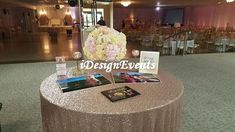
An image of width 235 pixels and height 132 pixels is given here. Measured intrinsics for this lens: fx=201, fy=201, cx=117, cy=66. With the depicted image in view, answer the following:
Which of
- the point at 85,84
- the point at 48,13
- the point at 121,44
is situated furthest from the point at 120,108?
the point at 48,13

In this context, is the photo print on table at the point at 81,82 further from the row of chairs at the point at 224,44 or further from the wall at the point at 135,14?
the wall at the point at 135,14

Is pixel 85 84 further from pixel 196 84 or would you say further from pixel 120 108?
pixel 196 84

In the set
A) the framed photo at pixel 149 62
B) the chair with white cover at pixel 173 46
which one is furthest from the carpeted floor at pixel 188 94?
the chair with white cover at pixel 173 46

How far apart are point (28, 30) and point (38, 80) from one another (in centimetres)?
1641

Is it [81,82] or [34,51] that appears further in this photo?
[34,51]

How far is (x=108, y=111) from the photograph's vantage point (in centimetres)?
121

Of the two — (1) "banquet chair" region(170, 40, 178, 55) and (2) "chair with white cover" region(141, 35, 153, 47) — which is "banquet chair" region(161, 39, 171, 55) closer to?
(1) "banquet chair" region(170, 40, 178, 55)

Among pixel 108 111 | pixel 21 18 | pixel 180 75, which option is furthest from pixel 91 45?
pixel 21 18

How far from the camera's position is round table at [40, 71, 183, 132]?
121cm

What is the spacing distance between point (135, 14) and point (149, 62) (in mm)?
18083

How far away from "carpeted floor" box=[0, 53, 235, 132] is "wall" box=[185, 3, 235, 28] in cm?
805

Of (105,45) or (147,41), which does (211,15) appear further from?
(105,45)

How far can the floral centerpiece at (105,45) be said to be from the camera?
1.71 metres

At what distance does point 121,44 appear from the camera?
5.81ft
